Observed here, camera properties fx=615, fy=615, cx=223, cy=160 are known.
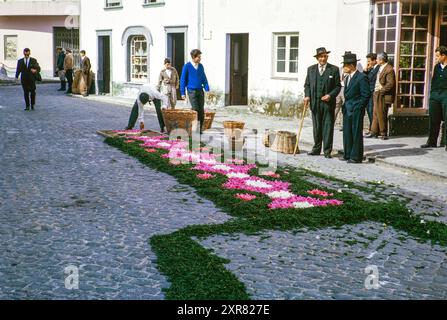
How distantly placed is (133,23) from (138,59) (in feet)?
4.82

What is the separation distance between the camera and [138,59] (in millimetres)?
25562

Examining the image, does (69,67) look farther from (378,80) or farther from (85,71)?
(378,80)

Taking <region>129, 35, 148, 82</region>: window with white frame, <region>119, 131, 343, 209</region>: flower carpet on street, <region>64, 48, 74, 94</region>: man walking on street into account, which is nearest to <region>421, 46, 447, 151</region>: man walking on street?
<region>119, 131, 343, 209</region>: flower carpet on street

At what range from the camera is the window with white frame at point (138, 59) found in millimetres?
25188

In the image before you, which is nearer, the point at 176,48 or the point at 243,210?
the point at 243,210

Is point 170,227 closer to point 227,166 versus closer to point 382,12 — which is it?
point 227,166

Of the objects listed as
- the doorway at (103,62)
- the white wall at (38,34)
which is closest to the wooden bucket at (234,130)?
the doorway at (103,62)

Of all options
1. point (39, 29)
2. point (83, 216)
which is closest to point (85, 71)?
point (39, 29)

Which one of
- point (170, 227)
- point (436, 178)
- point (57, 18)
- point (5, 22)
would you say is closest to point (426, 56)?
point (436, 178)

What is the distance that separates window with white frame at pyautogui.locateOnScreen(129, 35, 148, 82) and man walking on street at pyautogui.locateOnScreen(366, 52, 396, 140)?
12.8 m

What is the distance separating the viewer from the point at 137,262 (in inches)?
216

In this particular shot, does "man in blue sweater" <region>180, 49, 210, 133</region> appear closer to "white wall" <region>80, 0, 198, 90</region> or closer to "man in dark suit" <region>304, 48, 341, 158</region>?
"man in dark suit" <region>304, 48, 341, 158</region>

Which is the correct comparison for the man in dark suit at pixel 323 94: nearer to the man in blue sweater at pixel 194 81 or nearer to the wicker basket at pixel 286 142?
the wicker basket at pixel 286 142
